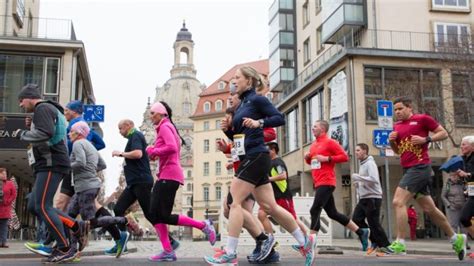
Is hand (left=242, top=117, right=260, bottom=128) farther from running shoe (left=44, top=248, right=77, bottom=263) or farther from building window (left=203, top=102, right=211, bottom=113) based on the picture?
building window (left=203, top=102, right=211, bottom=113)

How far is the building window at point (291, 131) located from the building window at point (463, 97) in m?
11.4

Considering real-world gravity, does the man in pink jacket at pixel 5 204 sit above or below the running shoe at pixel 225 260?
above

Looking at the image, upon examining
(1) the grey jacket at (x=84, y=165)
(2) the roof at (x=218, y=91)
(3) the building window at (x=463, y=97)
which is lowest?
(1) the grey jacket at (x=84, y=165)

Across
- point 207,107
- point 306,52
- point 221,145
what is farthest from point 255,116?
point 207,107

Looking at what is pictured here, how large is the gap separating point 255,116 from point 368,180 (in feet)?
15.5

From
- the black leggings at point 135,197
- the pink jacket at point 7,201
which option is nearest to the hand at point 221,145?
the black leggings at point 135,197

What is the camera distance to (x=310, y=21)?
126 feet

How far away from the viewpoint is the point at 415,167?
27.5 ft

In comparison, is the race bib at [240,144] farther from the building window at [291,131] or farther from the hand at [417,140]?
the building window at [291,131]

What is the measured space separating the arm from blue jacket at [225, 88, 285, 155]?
1451mm

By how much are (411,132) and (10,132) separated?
2269cm

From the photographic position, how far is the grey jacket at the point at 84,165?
8578 millimetres

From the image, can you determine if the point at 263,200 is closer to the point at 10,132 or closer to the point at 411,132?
the point at 411,132

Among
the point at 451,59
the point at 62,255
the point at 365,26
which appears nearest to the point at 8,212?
the point at 62,255
